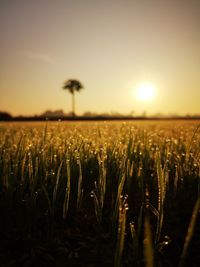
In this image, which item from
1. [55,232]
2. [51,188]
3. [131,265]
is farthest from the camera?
[51,188]

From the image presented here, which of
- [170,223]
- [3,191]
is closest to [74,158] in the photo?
[3,191]

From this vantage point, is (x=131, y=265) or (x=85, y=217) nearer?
(x=131, y=265)

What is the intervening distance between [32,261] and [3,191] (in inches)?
25.3

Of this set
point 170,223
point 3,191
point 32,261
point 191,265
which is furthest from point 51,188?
point 191,265

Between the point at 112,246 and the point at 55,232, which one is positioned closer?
the point at 112,246

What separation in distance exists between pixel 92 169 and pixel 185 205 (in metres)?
0.75

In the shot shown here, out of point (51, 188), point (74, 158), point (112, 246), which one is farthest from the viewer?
point (74, 158)

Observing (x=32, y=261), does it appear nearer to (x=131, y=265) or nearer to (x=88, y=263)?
(x=88, y=263)

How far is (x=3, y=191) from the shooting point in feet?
5.53

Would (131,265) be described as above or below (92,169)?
below

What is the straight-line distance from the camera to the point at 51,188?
181 cm

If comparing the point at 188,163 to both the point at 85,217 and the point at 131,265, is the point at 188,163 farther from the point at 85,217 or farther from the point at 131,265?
the point at 131,265

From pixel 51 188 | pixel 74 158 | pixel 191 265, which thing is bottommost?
pixel 191 265

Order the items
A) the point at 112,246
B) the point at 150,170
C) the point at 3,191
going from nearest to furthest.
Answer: the point at 112,246, the point at 3,191, the point at 150,170
